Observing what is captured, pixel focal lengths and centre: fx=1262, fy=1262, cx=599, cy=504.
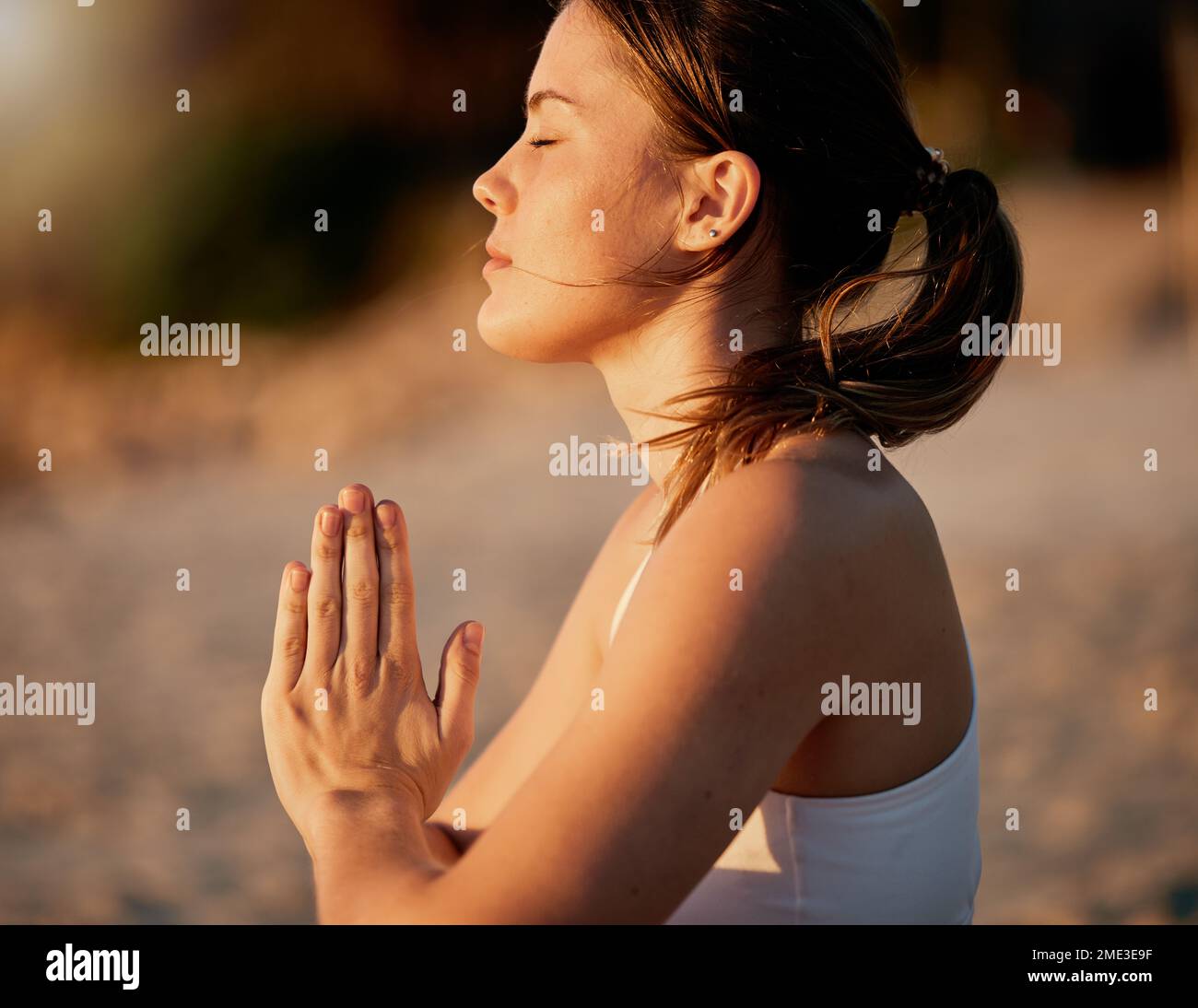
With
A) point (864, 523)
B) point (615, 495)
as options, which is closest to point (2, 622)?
point (615, 495)

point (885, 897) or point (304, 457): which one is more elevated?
point (304, 457)

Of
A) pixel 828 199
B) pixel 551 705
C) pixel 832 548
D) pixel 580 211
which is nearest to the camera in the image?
pixel 832 548

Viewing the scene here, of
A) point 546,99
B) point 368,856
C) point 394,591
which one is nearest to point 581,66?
point 546,99

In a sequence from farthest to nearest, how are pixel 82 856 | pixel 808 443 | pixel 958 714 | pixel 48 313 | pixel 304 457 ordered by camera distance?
pixel 48 313 → pixel 304 457 → pixel 82 856 → pixel 958 714 → pixel 808 443

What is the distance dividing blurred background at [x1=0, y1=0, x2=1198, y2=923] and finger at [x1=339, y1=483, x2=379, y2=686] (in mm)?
2904

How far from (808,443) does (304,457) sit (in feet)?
32.8

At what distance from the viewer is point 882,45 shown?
6.40 feet

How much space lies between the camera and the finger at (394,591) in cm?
169

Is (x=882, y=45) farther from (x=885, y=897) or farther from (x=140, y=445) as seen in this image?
(x=140, y=445)

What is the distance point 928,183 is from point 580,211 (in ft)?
1.89

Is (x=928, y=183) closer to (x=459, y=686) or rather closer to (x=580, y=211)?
(x=580, y=211)

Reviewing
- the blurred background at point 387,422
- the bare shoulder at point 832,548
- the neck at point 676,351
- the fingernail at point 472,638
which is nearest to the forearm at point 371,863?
the fingernail at point 472,638

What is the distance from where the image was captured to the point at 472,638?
178cm

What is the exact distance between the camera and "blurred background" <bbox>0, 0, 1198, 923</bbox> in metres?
5.38
